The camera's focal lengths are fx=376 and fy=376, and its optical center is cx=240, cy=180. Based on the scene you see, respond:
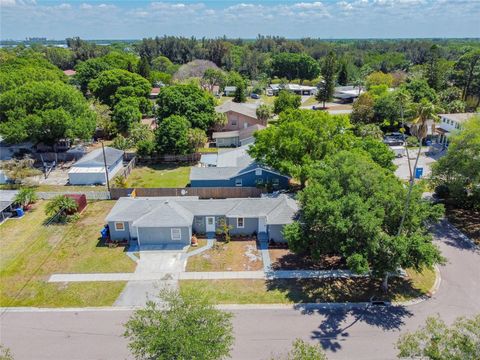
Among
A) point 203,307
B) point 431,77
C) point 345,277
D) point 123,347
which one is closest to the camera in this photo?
point 203,307

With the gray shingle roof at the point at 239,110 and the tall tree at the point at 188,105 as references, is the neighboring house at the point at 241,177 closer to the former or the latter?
the tall tree at the point at 188,105

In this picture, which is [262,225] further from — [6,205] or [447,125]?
[447,125]

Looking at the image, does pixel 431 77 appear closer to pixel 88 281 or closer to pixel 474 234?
pixel 474 234

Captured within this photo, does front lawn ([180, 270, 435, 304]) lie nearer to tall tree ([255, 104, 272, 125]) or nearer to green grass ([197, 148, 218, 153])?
green grass ([197, 148, 218, 153])

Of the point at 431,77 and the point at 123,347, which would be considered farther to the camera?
the point at 431,77

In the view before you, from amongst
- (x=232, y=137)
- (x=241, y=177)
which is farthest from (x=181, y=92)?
(x=241, y=177)

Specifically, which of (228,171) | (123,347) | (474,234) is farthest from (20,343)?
(474,234)
